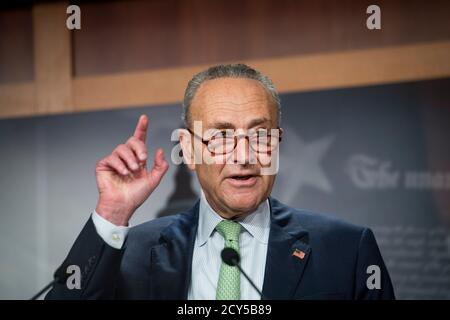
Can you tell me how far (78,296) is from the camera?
144cm

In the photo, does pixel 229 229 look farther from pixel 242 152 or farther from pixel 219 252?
pixel 242 152

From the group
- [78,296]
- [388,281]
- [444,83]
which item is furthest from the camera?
[444,83]

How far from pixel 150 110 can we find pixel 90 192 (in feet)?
1.05

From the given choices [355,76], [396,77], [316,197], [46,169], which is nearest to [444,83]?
[396,77]

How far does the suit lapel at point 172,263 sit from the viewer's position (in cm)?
151

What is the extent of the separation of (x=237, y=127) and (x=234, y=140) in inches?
1.3

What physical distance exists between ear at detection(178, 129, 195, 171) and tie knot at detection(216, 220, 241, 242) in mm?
186

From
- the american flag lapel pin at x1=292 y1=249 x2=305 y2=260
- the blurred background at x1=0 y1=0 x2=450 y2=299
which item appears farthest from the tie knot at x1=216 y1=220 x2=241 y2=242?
the blurred background at x1=0 y1=0 x2=450 y2=299

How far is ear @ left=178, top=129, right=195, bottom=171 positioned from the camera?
5.31ft

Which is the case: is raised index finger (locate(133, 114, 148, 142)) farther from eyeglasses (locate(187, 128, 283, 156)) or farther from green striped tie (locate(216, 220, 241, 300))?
green striped tie (locate(216, 220, 241, 300))

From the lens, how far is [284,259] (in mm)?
1484

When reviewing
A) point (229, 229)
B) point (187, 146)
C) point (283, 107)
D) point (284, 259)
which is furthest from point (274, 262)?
point (283, 107)

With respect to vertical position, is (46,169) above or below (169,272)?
above

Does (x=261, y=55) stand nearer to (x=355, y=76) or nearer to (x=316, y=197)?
(x=355, y=76)
